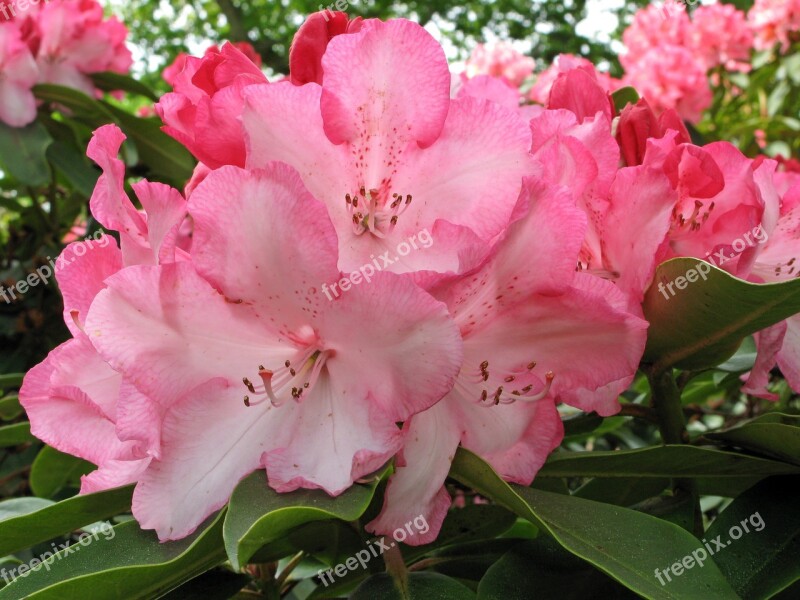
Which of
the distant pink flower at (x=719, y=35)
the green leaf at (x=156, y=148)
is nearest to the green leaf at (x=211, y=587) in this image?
the green leaf at (x=156, y=148)

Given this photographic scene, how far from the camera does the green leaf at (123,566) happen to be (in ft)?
1.79

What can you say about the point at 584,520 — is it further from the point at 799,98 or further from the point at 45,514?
the point at 799,98

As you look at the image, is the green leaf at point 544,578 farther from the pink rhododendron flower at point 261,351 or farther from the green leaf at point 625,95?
the green leaf at point 625,95

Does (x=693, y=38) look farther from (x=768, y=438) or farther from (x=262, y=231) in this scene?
(x=262, y=231)

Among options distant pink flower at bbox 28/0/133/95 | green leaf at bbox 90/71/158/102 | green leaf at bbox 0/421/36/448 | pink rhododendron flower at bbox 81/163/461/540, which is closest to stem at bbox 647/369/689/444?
pink rhododendron flower at bbox 81/163/461/540

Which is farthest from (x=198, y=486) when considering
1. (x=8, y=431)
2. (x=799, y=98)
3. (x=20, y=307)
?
(x=799, y=98)

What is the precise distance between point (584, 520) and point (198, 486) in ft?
0.98

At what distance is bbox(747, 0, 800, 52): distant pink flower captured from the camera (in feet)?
10.0

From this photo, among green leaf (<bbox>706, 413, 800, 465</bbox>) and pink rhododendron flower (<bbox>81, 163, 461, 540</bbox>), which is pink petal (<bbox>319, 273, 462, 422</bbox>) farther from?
green leaf (<bbox>706, 413, 800, 465</bbox>)

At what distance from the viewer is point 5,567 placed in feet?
3.14

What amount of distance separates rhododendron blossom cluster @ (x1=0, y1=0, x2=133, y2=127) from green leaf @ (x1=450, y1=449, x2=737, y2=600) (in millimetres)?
1508

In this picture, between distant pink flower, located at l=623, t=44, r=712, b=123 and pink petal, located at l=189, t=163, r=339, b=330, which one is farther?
distant pink flower, located at l=623, t=44, r=712, b=123

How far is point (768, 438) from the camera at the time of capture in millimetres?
690

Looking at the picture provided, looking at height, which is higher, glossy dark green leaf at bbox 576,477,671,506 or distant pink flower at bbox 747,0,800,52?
glossy dark green leaf at bbox 576,477,671,506
